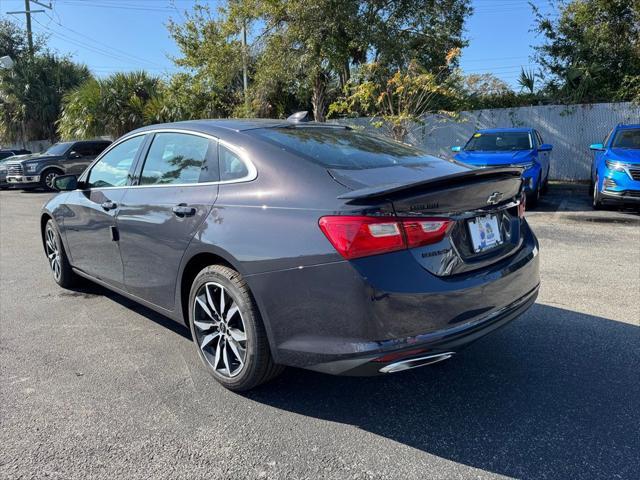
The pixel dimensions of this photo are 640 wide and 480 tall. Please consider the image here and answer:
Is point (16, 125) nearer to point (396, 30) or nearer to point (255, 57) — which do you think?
point (255, 57)

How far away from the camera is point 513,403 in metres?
2.87

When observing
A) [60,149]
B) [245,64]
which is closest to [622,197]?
[245,64]

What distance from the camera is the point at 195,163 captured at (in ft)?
11.1

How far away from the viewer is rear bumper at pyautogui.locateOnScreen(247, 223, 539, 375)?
7.77ft

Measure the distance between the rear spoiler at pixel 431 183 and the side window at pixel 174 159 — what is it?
1.29 m

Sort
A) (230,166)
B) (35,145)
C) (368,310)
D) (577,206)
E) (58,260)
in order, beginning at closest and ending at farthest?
Result: 1. (368,310)
2. (230,166)
3. (58,260)
4. (577,206)
5. (35,145)

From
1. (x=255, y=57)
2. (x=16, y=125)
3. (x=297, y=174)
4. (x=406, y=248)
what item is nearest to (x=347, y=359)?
(x=406, y=248)

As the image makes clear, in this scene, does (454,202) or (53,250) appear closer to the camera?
(454,202)

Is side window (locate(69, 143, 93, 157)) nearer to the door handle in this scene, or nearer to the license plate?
the door handle

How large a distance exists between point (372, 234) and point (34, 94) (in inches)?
1180

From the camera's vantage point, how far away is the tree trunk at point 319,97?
16.9 m

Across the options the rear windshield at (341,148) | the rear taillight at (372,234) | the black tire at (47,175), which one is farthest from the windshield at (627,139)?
the black tire at (47,175)

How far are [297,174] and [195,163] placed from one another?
96 cm

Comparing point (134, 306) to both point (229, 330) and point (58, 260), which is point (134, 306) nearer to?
point (58, 260)
